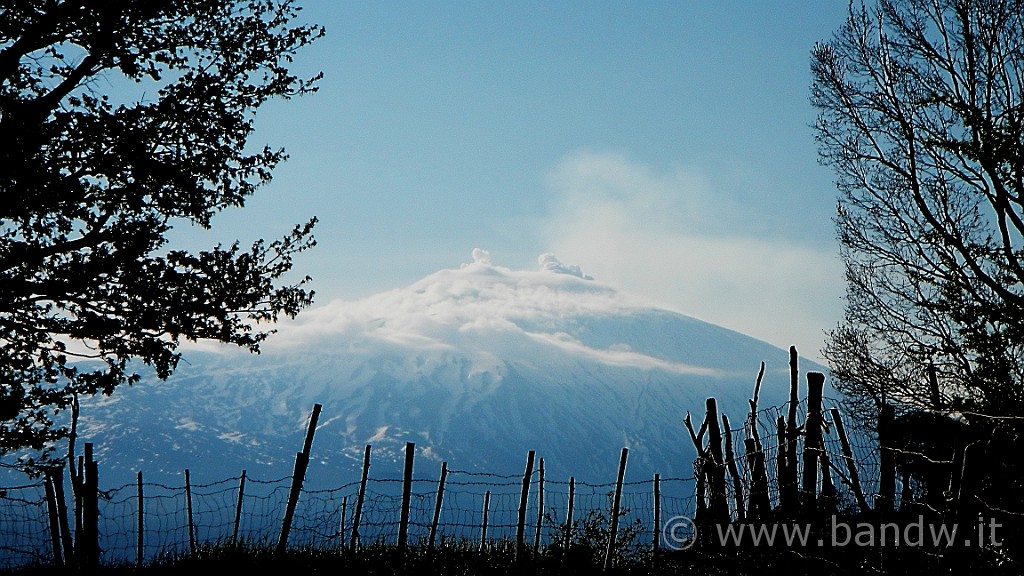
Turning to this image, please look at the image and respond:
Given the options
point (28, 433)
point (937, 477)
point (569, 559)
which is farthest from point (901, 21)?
point (28, 433)

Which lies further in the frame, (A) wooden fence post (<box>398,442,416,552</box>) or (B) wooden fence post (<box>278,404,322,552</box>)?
(B) wooden fence post (<box>278,404,322,552</box>)

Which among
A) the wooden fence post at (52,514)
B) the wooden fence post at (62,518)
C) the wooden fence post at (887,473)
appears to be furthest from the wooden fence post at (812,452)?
the wooden fence post at (52,514)

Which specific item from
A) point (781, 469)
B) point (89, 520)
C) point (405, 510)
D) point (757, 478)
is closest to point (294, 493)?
point (405, 510)

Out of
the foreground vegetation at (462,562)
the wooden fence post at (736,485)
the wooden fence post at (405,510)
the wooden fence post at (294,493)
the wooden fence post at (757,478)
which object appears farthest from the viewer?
the wooden fence post at (736,485)

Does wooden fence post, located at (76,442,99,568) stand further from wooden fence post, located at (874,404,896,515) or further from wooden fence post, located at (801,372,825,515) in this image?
wooden fence post, located at (874,404,896,515)

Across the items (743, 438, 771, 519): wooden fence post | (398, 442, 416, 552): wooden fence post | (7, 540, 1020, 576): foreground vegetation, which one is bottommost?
(7, 540, 1020, 576): foreground vegetation

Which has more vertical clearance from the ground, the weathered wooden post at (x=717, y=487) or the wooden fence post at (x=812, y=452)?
the wooden fence post at (x=812, y=452)

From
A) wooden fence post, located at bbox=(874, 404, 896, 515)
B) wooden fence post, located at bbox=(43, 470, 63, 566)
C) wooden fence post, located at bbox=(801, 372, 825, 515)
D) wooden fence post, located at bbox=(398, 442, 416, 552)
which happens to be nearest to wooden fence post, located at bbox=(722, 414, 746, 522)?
wooden fence post, located at bbox=(801, 372, 825, 515)

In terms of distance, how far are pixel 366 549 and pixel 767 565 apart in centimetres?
676

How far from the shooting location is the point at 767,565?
→ 892 cm

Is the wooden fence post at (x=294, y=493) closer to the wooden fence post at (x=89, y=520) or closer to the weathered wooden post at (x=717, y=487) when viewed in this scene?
the wooden fence post at (x=89, y=520)

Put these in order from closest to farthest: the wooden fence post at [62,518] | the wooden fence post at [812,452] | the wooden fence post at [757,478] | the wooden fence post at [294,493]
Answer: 1. the wooden fence post at [812,452]
2. the wooden fence post at [62,518]
3. the wooden fence post at [757,478]
4. the wooden fence post at [294,493]

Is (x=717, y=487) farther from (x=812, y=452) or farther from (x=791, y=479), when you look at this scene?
(x=812, y=452)

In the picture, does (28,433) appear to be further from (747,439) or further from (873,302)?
(873,302)
